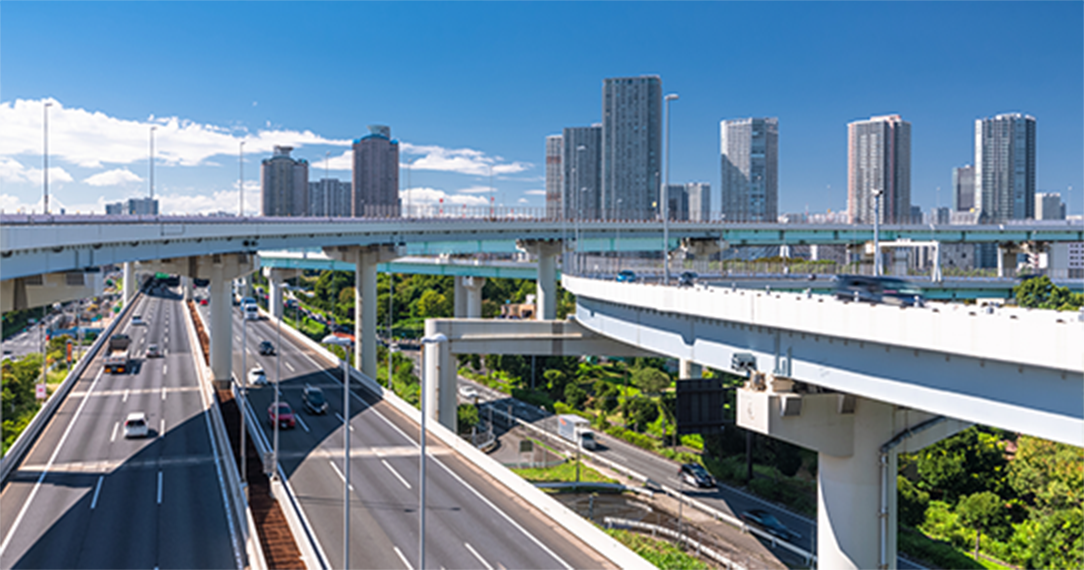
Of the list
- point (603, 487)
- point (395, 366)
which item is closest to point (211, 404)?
point (603, 487)

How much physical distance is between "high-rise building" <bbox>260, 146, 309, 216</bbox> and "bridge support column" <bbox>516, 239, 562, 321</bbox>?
4365cm

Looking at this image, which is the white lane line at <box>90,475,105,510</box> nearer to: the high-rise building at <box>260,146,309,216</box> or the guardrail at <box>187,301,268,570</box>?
the guardrail at <box>187,301,268,570</box>

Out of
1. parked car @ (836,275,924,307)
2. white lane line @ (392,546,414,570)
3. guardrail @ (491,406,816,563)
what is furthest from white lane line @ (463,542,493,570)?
guardrail @ (491,406,816,563)

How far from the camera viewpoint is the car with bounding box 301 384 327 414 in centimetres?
4362

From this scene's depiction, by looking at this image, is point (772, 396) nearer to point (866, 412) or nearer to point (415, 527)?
point (866, 412)

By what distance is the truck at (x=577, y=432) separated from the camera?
52031 millimetres

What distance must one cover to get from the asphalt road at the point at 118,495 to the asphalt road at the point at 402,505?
3.39 metres

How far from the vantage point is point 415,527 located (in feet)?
83.6

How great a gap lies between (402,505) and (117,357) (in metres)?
42.5

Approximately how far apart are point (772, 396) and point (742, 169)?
614ft

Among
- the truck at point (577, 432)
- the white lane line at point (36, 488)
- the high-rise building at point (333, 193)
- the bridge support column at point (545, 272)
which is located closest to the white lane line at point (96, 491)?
the white lane line at point (36, 488)

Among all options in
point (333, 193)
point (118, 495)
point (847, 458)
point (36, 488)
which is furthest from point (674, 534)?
point (333, 193)

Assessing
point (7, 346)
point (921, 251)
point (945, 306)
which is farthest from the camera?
point (921, 251)

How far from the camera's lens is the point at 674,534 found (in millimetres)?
34344
